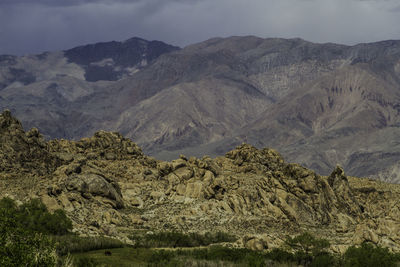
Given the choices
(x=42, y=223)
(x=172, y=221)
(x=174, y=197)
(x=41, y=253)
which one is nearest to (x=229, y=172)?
(x=174, y=197)

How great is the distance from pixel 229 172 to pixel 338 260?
5753 cm

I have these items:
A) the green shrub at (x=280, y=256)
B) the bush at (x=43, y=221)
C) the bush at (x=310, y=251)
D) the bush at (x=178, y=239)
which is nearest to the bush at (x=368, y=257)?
the bush at (x=310, y=251)

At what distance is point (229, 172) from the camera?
151000 millimetres

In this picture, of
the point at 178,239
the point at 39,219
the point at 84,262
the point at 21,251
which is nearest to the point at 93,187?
the point at 39,219

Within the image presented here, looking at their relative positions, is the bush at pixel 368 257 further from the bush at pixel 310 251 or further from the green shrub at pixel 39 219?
the green shrub at pixel 39 219

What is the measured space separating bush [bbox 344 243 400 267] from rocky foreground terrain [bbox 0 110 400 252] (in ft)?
33.3

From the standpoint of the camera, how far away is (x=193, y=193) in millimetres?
135375

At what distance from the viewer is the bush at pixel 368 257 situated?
89.9m

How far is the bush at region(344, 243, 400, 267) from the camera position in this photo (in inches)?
3541

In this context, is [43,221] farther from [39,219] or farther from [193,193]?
[193,193]

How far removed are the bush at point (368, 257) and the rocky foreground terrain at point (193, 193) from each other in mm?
10137

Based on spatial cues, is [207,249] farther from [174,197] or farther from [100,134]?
[100,134]

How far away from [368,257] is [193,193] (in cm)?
4930

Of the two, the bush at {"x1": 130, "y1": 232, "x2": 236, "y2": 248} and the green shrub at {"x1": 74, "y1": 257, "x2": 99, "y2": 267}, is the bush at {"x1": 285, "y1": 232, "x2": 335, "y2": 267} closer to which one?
the bush at {"x1": 130, "y1": 232, "x2": 236, "y2": 248}
